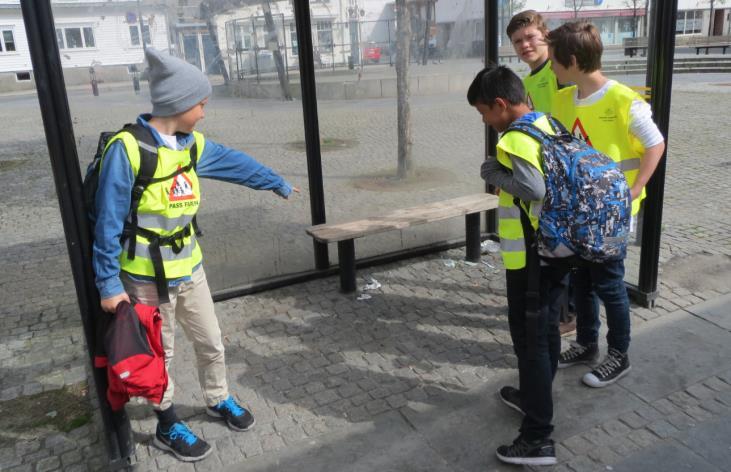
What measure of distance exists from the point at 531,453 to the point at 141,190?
79.2 inches

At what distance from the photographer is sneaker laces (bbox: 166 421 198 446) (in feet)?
9.64

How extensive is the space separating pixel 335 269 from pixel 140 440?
2.34m

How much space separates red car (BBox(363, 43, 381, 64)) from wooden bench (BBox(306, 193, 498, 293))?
128 centimetres

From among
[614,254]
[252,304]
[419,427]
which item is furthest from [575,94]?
[252,304]

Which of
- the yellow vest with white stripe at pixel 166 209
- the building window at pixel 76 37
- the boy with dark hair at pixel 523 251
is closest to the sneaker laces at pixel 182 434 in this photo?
the yellow vest with white stripe at pixel 166 209

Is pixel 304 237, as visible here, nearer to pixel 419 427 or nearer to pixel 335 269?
pixel 335 269

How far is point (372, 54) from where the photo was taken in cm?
512

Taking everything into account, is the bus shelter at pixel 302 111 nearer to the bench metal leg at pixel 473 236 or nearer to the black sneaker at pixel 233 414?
the bench metal leg at pixel 473 236

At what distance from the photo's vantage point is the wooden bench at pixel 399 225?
455 cm

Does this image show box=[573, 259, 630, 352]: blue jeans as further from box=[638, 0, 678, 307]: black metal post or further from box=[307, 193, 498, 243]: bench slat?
box=[307, 193, 498, 243]: bench slat

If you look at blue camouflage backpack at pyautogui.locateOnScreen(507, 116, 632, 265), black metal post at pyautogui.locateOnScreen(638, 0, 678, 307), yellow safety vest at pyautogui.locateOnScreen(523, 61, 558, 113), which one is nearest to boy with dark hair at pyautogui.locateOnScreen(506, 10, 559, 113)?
yellow safety vest at pyautogui.locateOnScreen(523, 61, 558, 113)

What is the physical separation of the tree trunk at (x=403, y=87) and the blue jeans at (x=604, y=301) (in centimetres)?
218

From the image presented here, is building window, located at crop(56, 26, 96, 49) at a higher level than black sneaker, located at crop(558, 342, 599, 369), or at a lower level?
higher

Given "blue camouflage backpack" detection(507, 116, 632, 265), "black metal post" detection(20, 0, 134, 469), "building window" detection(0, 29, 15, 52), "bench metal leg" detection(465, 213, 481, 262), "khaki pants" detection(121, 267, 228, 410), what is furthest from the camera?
"building window" detection(0, 29, 15, 52)
